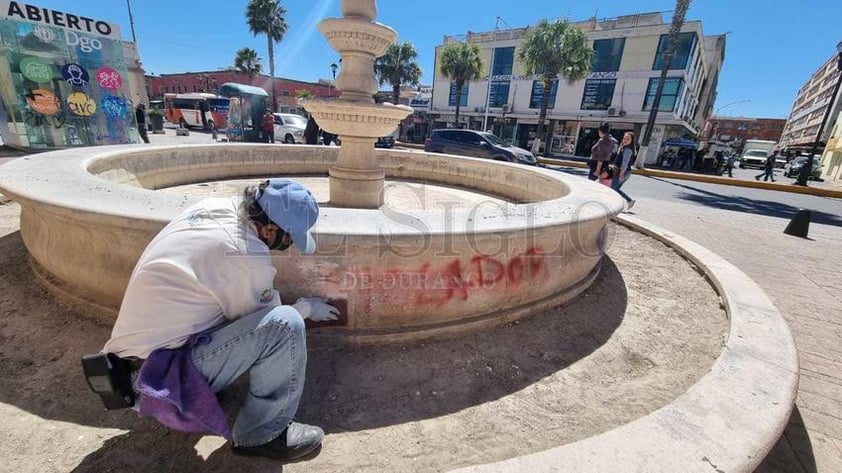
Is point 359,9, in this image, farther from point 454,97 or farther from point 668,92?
point 454,97

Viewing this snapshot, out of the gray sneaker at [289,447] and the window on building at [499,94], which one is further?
the window on building at [499,94]

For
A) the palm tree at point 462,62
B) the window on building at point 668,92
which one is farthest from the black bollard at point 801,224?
the palm tree at point 462,62

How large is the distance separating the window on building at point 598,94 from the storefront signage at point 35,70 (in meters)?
30.5

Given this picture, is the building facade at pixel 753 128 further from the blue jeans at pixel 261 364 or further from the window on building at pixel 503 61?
the blue jeans at pixel 261 364

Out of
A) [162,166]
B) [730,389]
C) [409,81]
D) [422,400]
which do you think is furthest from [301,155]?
[409,81]

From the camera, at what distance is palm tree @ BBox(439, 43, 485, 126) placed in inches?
1185

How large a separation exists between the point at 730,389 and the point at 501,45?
3640 centimetres

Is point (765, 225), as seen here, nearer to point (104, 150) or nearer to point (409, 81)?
point (104, 150)

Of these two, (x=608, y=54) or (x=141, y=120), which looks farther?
(x=608, y=54)

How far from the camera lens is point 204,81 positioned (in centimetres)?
5000

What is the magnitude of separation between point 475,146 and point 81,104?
527 inches

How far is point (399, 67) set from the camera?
113 feet

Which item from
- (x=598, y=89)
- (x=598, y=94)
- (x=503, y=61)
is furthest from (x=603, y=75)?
(x=503, y=61)

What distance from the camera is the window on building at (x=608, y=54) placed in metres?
27.4
